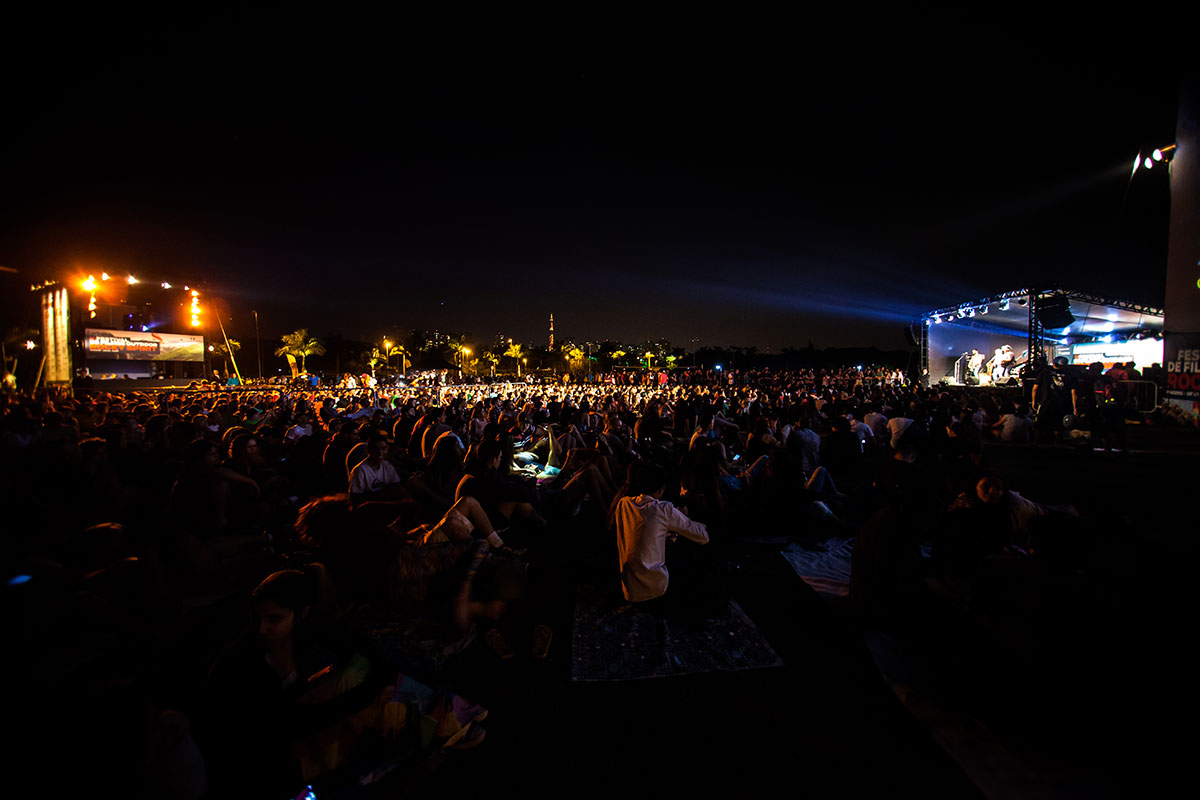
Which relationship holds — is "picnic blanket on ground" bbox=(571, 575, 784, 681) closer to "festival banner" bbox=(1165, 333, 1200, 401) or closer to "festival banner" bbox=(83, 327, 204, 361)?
"festival banner" bbox=(1165, 333, 1200, 401)

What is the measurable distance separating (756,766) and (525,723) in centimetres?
141

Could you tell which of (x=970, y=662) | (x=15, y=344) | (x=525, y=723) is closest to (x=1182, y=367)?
(x=970, y=662)

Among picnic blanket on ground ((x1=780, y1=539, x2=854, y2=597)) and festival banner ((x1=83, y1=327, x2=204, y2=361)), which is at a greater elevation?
festival banner ((x1=83, y1=327, x2=204, y2=361))

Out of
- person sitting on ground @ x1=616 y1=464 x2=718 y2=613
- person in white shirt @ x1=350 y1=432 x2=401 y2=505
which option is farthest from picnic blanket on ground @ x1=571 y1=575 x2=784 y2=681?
person in white shirt @ x1=350 y1=432 x2=401 y2=505

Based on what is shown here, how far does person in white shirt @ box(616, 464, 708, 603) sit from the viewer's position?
386 cm

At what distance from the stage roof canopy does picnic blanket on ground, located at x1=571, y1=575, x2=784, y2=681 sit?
21.5 metres

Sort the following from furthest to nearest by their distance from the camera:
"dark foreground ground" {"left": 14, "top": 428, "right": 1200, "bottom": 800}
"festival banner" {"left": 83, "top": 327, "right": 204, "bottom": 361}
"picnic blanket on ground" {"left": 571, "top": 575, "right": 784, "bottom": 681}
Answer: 1. "festival banner" {"left": 83, "top": 327, "right": 204, "bottom": 361}
2. "picnic blanket on ground" {"left": 571, "top": 575, "right": 784, "bottom": 681}
3. "dark foreground ground" {"left": 14, "top": 428, "right": 1200, "bottom": 800}

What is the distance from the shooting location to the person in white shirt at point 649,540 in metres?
3.86

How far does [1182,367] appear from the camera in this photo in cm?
1322

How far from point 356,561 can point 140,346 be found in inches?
1893

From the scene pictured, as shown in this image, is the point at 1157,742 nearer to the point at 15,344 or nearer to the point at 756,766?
the point at 756,766

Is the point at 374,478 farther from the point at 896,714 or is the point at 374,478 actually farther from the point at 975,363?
the point at 975,363

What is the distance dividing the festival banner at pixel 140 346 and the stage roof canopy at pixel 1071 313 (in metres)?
56.0

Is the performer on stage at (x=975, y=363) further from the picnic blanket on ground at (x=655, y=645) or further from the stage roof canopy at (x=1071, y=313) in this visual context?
the picnic blanket on ground at (x=655, y=645)
